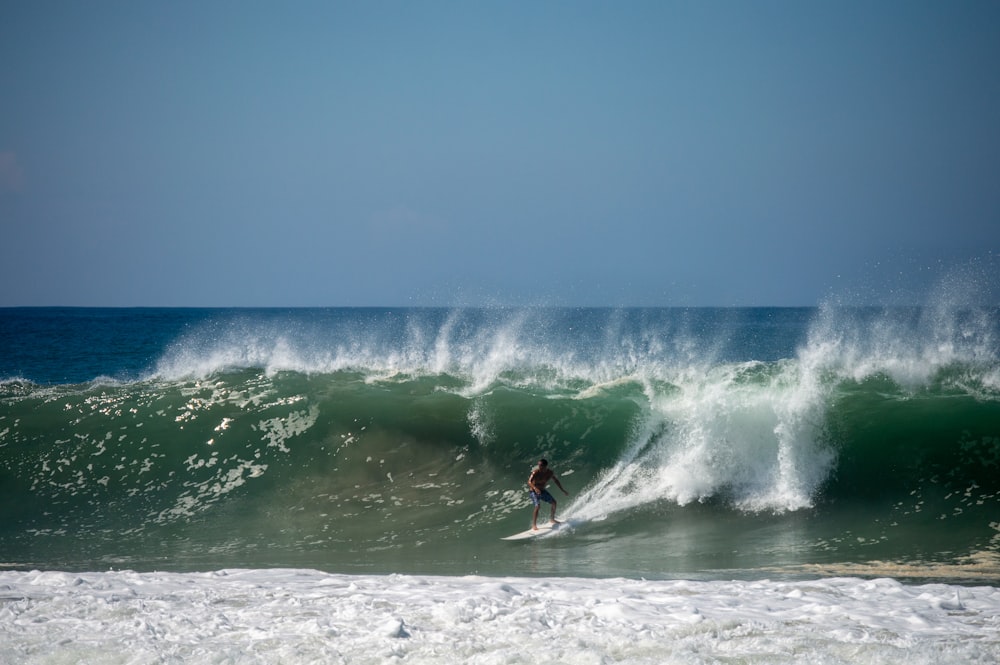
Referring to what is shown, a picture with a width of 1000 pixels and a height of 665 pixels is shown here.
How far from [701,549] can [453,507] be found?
3989 mm

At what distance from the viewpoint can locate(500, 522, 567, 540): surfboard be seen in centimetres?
1105

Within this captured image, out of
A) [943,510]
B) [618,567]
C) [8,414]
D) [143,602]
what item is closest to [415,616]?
[143,602]

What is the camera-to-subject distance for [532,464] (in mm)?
14008

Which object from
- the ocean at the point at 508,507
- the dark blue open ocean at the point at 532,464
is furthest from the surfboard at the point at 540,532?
the dark blue open ocean at the point at 532,464

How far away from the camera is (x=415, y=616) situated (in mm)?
6410

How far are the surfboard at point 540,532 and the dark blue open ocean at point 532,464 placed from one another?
0.33 meters

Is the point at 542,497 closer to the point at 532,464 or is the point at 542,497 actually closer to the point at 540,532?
the point at 540,532

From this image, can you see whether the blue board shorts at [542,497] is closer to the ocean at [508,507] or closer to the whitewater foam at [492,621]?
the ocean at [508,507]

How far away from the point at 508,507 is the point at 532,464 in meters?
1.61

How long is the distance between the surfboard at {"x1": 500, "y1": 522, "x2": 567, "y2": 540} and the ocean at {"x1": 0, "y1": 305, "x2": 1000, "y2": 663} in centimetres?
20

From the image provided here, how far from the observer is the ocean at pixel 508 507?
6039 mm

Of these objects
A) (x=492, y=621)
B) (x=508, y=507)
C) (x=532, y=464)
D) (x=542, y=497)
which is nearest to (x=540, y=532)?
(x=542, y=497)

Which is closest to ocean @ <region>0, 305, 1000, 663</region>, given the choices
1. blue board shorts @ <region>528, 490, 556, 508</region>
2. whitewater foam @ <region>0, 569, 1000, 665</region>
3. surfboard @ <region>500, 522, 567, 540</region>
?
whitewater foam @ <region>0, 569, 1000, 665</region>

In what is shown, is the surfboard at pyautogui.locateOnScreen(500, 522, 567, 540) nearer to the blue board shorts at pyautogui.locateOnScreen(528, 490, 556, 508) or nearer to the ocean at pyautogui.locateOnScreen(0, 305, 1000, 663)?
the ocean at pyautogui.locateOnScreen(0, 305, 1000, 663)
